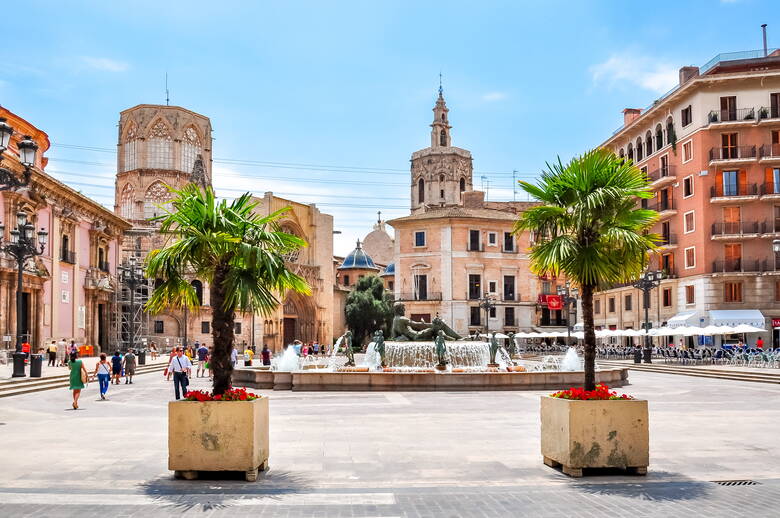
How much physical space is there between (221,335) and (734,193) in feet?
136

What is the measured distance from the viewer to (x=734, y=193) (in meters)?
43.9

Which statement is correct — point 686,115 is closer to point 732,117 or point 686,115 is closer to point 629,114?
point 732,117

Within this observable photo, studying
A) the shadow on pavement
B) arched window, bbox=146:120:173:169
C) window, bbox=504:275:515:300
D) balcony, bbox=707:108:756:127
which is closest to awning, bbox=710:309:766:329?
balcony, bbox=707:108:756:127

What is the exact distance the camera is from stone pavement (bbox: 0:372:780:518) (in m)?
7.12

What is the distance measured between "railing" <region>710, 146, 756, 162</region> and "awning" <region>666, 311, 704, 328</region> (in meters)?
8.92

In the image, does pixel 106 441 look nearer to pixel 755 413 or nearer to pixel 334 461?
pixel 334 461

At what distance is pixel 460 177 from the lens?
98750 millimetres

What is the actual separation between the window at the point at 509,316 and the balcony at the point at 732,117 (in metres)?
22.7

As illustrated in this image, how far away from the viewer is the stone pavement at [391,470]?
712 centimetres

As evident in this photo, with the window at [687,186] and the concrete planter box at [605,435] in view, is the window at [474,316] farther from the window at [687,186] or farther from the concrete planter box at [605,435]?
the concrete planter box at [605,435]

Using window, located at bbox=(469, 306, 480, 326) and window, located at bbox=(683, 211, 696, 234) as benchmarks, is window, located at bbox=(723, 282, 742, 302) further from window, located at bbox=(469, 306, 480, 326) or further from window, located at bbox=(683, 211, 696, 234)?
window, located at bbox=(469, 306, 480, 326)

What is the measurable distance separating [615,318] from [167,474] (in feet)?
169

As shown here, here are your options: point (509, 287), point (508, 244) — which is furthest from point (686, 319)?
point (508, 244)

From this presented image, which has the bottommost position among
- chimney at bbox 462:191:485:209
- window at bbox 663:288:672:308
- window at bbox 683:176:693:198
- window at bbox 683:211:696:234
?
window at bbox 663:288:672:308
